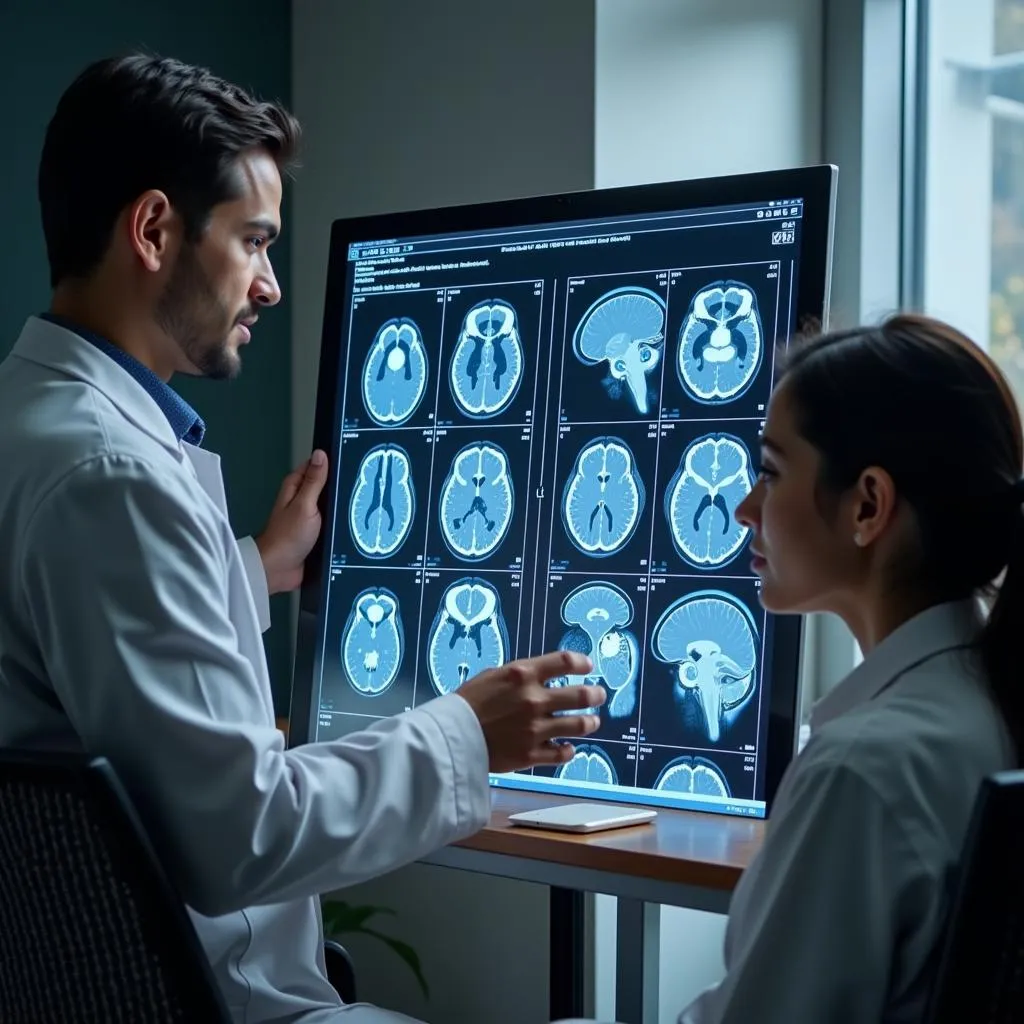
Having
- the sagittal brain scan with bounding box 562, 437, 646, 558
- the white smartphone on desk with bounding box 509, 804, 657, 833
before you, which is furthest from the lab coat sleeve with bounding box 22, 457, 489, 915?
the sagittal brain scan with bounding box 562, 437, 646, 558

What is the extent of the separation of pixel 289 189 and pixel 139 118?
1.65 metres

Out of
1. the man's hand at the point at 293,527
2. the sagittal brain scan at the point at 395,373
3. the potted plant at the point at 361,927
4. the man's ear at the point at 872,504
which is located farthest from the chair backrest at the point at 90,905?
the potted plant at the point at 361,927

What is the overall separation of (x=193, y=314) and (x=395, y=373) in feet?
1.48

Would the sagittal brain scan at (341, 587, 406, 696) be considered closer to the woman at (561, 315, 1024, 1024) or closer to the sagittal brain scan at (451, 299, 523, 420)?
the sagittal brain scan at (451, 299, 523, 420)

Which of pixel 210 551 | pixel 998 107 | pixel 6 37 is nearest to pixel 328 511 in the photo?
pixel 210 551

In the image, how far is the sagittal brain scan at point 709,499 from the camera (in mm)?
1646

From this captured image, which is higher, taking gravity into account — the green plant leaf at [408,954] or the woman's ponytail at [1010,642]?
the woman's ponytail at [1010,642]

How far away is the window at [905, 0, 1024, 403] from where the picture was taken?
2605mm

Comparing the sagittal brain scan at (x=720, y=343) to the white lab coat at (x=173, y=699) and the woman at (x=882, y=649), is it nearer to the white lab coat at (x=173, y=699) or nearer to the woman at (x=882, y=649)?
the woman at (x=882, y=649)

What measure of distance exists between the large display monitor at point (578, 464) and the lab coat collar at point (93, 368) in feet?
1.65

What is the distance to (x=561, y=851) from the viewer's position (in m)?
1.51

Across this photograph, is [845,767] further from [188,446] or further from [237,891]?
[188,446]

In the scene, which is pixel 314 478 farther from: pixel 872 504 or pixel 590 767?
pixel 872 504

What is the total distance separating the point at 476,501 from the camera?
1818 mm
